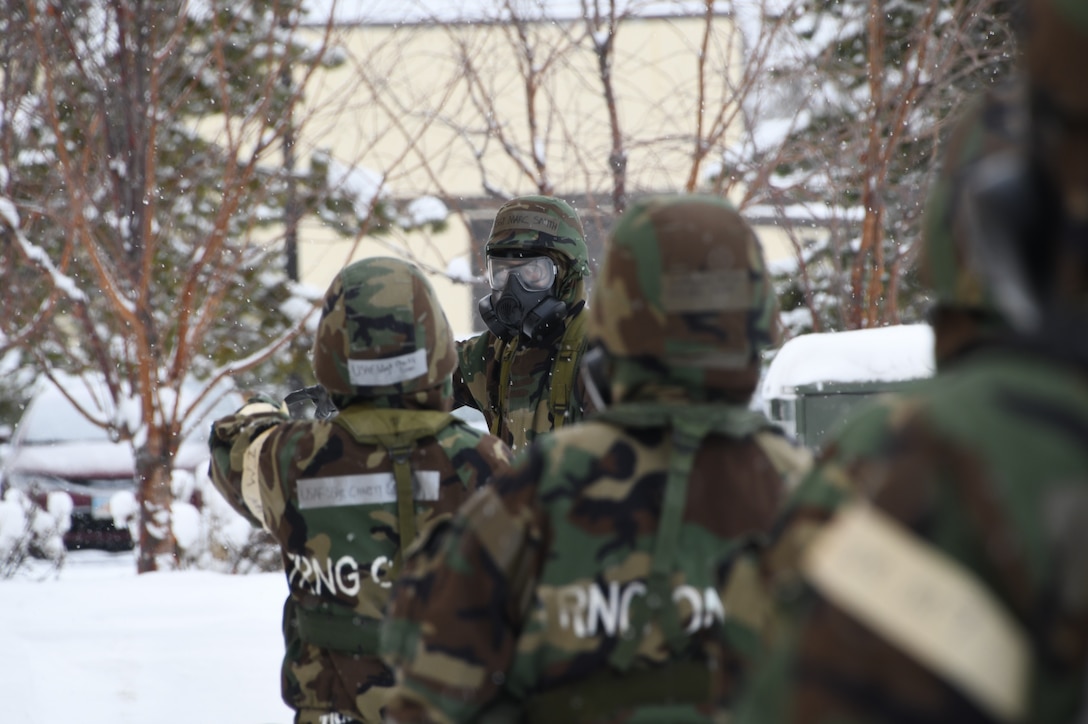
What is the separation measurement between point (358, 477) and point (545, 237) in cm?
211

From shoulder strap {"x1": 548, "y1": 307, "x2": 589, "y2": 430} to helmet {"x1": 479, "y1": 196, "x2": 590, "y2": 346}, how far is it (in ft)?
0.27

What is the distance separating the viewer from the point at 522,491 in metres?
1.75

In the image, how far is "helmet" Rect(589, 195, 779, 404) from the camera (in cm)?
188

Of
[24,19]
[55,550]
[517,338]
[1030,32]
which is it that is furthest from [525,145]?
[1030,32]

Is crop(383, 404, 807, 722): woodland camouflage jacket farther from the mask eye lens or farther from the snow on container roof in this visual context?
the snow on container roof

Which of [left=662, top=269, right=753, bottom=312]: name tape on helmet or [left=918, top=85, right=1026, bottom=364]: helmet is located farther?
[left=662, top=269, right=753, bottom=312]: name tape on helmet

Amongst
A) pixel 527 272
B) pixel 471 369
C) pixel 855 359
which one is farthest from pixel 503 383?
pixel 855 359

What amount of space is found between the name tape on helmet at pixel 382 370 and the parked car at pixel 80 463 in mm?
7474

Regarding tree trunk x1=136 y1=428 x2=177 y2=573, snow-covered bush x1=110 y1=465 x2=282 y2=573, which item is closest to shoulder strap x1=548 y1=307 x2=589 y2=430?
tree trunk x1=136 y1=428 x2=177 y2=573

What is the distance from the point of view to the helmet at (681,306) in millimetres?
1885

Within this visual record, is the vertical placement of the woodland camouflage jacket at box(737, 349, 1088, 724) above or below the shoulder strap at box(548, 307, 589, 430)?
above

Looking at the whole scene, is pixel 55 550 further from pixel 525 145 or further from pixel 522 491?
pixel 522 491

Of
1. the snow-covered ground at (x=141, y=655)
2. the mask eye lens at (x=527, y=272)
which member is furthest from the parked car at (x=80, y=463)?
the mask eye lens at (x=527, y=272)

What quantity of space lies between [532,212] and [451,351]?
1798mm
